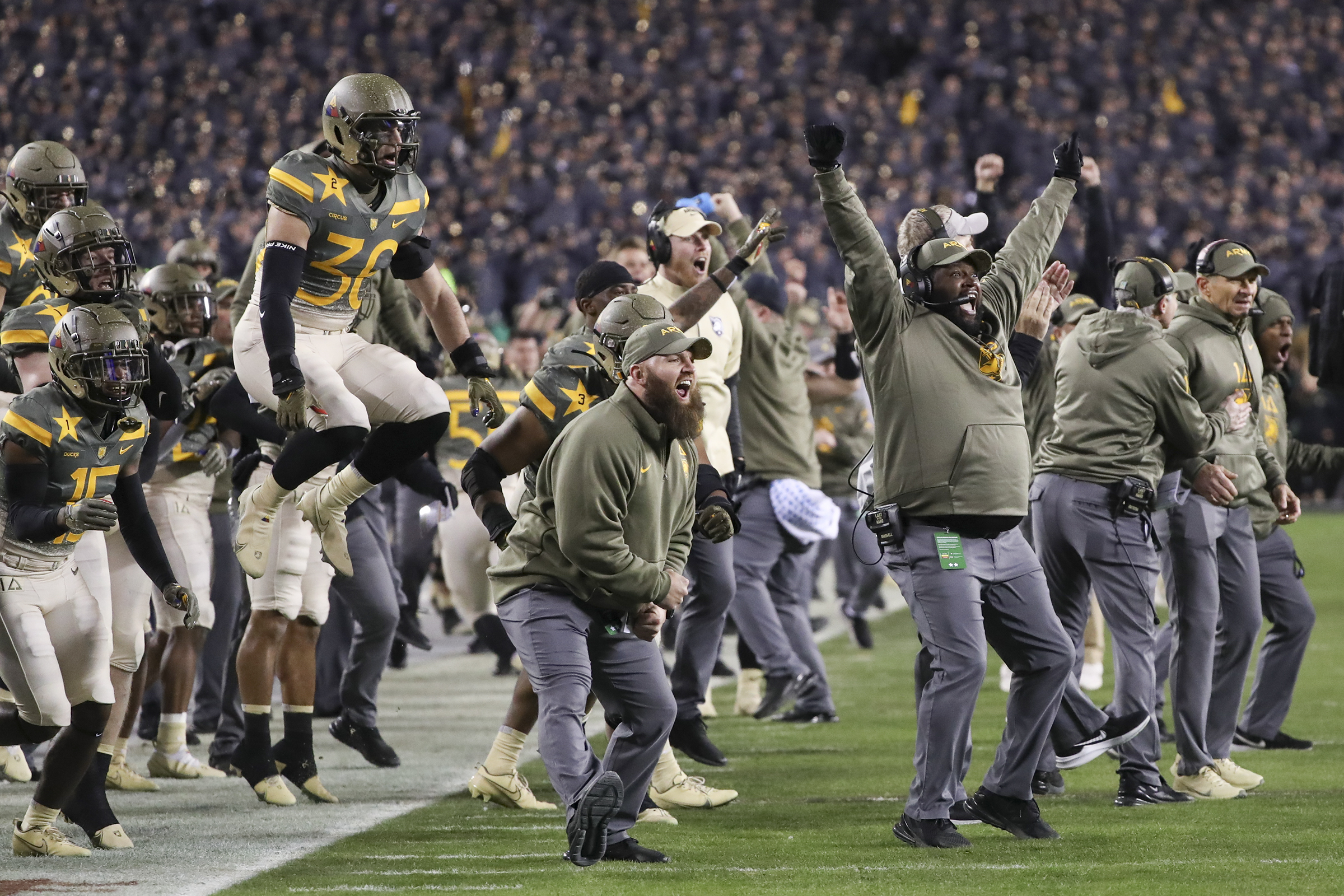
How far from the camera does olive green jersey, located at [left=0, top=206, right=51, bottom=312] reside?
22.7 ft

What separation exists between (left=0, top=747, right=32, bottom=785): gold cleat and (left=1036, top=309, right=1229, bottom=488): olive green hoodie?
14.3 feet

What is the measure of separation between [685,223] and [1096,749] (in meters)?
2.70

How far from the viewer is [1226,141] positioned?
28.9m

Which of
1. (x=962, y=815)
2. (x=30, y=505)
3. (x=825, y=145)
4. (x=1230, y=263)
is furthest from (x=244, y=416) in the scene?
(x=1230, y=263)

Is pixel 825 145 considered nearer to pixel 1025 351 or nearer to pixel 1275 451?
pixel 1025 351

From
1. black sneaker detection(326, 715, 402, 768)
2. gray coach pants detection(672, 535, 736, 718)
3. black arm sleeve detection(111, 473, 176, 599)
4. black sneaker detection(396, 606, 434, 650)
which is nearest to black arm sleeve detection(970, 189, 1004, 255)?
gray coach pants detection(672, 535, 736, 718)

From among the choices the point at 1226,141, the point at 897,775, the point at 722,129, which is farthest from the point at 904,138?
the point at 897,775

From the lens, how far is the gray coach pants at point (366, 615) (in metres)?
7.61

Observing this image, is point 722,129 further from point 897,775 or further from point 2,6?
point 897,775

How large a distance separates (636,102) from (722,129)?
170 centimetres

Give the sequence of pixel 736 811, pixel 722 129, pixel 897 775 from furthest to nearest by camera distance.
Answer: pixel 722 129 < pixel 897 775 < pixel 736 811

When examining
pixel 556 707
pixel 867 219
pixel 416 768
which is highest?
pixel 867 219

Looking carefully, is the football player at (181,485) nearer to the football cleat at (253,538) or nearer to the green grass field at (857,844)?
the football cleat at (253,538)

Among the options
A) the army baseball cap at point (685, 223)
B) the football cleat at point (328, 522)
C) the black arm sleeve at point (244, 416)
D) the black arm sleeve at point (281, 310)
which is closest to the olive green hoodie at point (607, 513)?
the black arm sleeve at point (281, 310)
